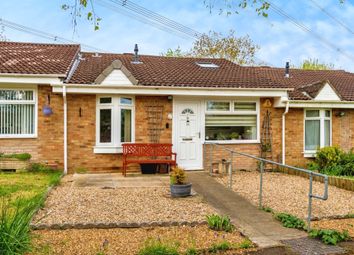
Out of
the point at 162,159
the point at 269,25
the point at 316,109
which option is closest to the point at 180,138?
the point at 162,159

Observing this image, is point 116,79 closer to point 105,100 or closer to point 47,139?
point 105,100

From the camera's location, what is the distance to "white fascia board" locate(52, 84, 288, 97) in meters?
12.5

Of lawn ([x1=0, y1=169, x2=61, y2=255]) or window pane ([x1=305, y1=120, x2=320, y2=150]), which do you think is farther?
window pane ([x1=305, y1=120, x2=320, y2=150])

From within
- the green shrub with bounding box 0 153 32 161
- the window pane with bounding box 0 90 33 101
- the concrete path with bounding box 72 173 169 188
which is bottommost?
the concrete path with bounding box 72 173 169 188

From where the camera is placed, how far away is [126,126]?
1335cm

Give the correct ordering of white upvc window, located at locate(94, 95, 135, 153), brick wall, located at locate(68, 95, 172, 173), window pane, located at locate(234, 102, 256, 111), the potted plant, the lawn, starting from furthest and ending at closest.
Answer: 1. window pane, located at locate(234, 102, 256, 111)
2. white upvc window, located at locate(94, 95, 135, 153)
3. brick wall, located at locate(68, 95, 172, 173)
4. the potted plant
5. the lawn

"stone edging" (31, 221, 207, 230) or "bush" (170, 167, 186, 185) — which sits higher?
"bush" (170, 167, 186, 185)

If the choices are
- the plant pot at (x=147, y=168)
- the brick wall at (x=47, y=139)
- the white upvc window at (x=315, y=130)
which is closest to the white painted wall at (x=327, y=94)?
the white upvc window at (x=315, y=130)

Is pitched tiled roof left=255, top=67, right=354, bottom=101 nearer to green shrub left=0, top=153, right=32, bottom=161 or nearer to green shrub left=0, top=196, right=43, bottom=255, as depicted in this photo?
green shrub left=0, top=153, right=32, bottom=161

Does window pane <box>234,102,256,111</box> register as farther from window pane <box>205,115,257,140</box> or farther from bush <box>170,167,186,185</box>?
bush <box>170,167,186,185</box>

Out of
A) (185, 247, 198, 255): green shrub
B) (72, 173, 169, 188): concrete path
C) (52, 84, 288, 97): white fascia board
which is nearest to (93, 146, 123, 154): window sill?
(72, 173, 169, 188): concrete path

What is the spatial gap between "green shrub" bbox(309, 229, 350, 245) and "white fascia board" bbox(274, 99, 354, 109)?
829 centimetres

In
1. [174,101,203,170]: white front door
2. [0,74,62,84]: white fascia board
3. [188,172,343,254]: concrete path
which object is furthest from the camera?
[174,101,203,170]: white front door

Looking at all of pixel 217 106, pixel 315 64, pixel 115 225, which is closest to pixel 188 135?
pixel 217 106
